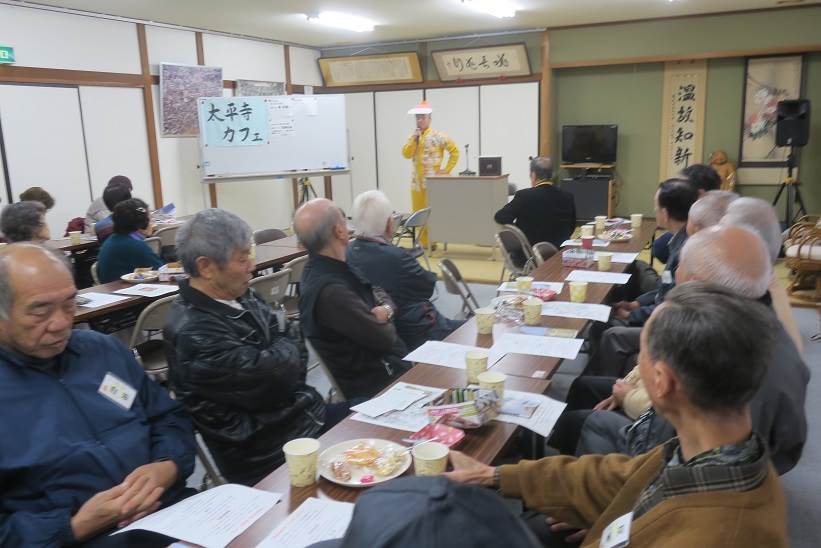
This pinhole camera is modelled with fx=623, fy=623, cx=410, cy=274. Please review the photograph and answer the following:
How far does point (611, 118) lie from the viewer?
908 cm

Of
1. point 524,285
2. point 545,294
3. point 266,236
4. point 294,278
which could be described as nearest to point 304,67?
point 266,236

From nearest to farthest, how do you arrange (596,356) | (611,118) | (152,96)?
1. (596,356)
2. (152,96)
3. (611,118)

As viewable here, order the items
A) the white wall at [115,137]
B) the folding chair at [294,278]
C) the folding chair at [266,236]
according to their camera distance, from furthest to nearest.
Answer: the white wall at [115,137]
the folding chair at [266,236]
the folding chair at [294,278]

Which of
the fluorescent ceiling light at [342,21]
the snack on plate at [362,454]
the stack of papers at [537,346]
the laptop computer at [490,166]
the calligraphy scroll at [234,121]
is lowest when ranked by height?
the snack on plate at [362,454]

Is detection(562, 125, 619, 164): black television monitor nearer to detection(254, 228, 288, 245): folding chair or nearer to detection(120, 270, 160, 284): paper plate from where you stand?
detection(254, 228, 288, 245): folding chair

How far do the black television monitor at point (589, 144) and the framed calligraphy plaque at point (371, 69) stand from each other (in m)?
2.56

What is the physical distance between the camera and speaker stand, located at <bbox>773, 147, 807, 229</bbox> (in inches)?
303

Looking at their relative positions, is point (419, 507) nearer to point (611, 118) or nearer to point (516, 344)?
point (516, 344)

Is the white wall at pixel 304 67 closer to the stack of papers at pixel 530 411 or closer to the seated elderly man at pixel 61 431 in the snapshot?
the seated elderly man at pixel 61 431

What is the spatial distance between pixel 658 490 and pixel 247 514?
874mm

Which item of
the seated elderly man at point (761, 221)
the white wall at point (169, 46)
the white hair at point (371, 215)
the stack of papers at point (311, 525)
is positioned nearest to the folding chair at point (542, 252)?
Answer: the white hair at point (371, 215)

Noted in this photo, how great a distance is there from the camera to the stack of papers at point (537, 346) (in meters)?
2.31

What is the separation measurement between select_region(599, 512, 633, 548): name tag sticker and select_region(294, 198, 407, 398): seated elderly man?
144 cm

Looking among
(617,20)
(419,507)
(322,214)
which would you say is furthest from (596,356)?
(617,20)
